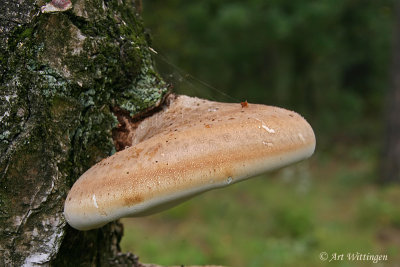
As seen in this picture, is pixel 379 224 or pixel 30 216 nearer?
pixel 30 216

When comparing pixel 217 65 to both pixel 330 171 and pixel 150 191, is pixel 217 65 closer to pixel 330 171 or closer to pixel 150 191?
pixel 330 171

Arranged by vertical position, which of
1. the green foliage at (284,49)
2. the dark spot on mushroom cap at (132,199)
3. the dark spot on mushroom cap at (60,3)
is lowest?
the green foliage at (284,49)

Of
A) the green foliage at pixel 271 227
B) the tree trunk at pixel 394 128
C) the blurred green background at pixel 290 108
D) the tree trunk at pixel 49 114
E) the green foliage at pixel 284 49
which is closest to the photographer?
the tree trunk at pixel 49 114

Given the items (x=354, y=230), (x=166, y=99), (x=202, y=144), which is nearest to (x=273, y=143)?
(x=202, y=144)

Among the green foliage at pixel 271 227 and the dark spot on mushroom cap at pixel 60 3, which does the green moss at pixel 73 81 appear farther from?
the green foliage at pixel 271 227

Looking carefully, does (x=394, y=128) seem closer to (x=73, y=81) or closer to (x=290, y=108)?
(x=290, y=108)

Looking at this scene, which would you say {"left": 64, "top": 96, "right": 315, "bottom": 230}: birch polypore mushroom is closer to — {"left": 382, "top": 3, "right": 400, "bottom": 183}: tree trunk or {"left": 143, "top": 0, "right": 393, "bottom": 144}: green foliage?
{"left": 382, "top": 3, "right": 400, "bottom": 183}: tree trunk

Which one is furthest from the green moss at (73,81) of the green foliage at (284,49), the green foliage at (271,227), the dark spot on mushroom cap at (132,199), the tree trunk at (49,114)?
the green foliage at (284,49)
